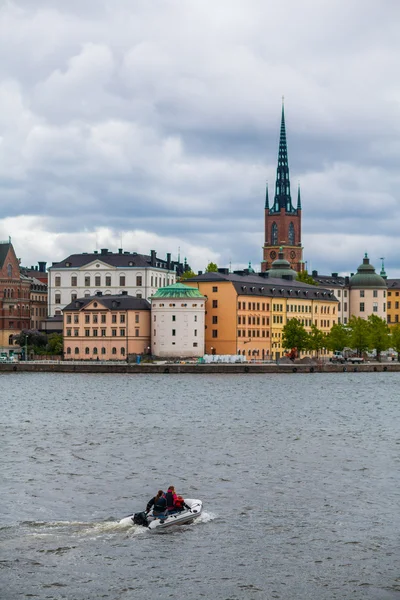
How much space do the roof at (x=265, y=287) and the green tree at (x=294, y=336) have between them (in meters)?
7.49

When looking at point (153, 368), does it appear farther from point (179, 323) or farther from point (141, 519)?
point (141, 519)

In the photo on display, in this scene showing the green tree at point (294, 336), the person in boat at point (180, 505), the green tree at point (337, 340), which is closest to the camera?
the person in boat at point (180, 505)

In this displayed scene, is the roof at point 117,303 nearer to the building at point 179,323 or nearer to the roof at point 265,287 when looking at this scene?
the building at point 179,323

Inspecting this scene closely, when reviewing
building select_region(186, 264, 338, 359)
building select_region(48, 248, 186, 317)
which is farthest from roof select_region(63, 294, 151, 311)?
building select_region(48, 248, 186, 317)

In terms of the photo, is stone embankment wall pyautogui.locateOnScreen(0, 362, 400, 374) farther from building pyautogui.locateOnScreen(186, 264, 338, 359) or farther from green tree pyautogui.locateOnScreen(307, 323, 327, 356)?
building pyautogui.locateOnScreen(186, 264, 338, 359)

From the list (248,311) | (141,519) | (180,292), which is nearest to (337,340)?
(248,311)

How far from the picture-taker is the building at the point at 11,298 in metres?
182

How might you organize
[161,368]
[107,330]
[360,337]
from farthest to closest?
[360,337], [107,330], [161,368]

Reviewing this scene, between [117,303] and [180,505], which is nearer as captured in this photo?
[180,505]

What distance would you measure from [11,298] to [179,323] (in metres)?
41.2

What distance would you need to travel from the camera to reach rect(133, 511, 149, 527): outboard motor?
129 ft

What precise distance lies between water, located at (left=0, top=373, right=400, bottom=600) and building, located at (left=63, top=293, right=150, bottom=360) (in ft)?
234

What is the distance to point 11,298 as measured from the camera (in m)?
185

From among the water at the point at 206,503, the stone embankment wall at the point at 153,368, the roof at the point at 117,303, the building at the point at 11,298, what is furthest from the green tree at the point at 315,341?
the water at the point at 206,503
